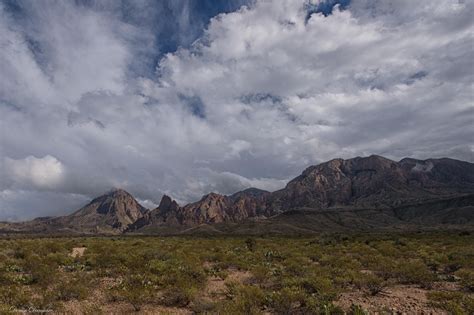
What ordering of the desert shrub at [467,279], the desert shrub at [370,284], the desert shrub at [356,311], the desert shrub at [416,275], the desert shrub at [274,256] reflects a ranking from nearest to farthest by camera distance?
1. the desert shrub at [356,311]
2. the desert shrub at [370,284]
3. the desert shrub at [467,279]
4. the desert shrub at [416,275]
5. the desert shrub at [274,256]

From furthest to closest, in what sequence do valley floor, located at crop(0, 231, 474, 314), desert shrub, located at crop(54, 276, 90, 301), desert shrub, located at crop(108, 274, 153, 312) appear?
desert shrub, located at crop(54, 276, 90, 301)
desert shrub, located at crop(108, 274, 153, 312)
valley floor, located at crop(0, 231, 474, 314)

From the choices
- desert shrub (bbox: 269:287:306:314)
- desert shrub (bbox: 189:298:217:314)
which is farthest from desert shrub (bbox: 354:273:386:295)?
desert shrub (bbox: 189:298:217:314)

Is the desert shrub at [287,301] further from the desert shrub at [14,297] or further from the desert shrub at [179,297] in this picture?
the desert shrub at [14,297]

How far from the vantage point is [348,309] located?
1158 centimetres

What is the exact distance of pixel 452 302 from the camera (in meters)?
11.8

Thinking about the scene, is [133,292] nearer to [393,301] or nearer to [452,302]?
[393,301]

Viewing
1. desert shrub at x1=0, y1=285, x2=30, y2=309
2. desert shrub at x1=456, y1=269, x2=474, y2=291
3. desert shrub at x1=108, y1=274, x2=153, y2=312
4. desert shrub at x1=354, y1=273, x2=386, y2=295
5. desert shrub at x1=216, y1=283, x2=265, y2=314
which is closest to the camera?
desert shrub at x1=216, y1=283, x2=265, y2=314

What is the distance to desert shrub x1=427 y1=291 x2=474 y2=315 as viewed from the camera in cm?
1115

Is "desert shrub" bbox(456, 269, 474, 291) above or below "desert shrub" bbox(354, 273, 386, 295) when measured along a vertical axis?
below

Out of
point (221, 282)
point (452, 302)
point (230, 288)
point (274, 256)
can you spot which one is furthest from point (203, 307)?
point (274, 256)

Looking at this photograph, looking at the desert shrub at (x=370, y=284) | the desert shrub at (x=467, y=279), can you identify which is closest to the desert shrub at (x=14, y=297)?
the desert shrub at (x=370, y=284)

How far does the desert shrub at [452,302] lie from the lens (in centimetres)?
1115

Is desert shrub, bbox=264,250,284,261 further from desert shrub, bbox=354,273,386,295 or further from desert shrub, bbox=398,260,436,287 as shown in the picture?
desert shrub, bbox=354,273,386,295

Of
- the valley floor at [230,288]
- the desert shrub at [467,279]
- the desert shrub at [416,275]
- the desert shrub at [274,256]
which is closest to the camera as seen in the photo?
the valley floor at [230,288]
